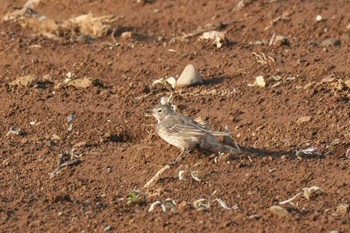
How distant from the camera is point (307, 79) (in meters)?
12.7

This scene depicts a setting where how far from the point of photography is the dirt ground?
905 cm

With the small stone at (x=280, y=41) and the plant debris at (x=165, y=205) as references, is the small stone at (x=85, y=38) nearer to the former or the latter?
the small stone at (x=280, y=41)

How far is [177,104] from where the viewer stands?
40.3ft

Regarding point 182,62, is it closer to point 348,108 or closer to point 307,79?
point 307,79

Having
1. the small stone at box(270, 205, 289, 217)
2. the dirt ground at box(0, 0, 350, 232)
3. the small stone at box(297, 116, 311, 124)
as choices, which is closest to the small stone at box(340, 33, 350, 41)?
the dirt ground at box(0, 0, 350, 232)

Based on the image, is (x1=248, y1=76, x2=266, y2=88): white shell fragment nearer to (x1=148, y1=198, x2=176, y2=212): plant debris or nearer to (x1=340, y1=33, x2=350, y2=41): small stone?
(x1=340, y1=33, x2=350, y2=41): small stone

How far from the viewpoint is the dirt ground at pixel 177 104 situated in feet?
29.7

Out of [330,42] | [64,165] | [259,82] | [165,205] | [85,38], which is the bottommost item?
[330,42]

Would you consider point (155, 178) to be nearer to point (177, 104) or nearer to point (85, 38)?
point (177, 104)

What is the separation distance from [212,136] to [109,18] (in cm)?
617

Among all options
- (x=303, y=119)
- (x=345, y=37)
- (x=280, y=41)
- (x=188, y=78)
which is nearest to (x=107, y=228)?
(x=303, y=119)

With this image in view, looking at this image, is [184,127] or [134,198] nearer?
[134,198]

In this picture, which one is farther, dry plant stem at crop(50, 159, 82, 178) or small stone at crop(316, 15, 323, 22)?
small stone at crop(316, 15, 323, 22)

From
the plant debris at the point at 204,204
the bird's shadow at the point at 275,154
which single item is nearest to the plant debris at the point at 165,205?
the plant debris at the point at 204,204
